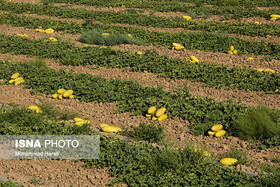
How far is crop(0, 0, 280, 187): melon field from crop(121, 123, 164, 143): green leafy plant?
23 mm

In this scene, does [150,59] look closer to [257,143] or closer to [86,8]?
[257,143]

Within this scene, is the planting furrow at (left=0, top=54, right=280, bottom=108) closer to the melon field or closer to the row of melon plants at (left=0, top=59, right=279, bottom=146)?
the melon field

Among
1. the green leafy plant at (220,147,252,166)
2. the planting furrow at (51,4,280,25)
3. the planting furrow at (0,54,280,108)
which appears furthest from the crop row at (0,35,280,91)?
the planting furrow at (51,4,280,25)

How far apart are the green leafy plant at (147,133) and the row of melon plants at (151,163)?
0.46 metres

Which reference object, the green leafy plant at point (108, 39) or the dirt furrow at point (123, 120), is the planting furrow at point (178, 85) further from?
the green leafy plant at point (108, 39)

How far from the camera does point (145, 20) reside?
585 inches

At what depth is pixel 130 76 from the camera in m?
9.66

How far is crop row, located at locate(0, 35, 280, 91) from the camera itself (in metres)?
9.19

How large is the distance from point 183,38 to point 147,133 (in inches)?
239

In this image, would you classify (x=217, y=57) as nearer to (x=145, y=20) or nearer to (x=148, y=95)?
(x=148, y=95)

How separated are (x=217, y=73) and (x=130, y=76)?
217cm

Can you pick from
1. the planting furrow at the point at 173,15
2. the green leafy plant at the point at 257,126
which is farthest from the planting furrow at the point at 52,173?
the planting furrow at the point at 173,15

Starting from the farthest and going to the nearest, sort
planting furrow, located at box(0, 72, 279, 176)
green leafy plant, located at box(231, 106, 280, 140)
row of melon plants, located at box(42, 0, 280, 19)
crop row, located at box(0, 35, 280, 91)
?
Result: row of melon plants, located at box(42, 0, 280, 19)
crop row, located at box(0, 35, 280, 91)
green leafy plant, located at box(231, 106, 280, 140)
planting furrow, located at box(0, 72, 279, 176)

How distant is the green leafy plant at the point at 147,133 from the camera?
6750 mm
